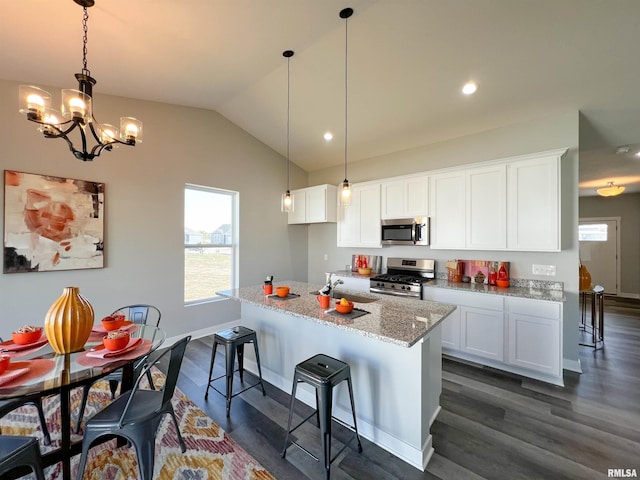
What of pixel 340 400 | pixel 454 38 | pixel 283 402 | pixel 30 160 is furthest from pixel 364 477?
pixel 30 160

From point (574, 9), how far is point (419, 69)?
120 centimetres

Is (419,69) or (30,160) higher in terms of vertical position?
(419,69)

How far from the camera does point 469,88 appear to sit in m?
3.01

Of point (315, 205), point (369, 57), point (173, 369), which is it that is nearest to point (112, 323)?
point (173, 369)

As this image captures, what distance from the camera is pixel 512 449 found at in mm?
1963

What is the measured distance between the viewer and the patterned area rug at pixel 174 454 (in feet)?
5.79

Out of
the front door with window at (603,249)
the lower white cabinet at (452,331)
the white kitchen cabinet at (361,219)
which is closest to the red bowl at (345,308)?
the lower white cabinet at (452,331)

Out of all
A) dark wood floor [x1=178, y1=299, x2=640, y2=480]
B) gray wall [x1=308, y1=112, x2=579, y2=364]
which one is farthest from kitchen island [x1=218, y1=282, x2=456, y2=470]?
gray wall [x1=308, y1=112, x2=579, y2=364]

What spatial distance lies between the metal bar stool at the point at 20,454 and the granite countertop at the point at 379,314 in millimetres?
1461

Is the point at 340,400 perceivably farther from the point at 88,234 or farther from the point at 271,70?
the point at 271,70

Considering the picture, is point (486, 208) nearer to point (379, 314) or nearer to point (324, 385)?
point (379, 314)

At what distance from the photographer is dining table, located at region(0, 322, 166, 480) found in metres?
1.40

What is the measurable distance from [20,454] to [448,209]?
4.21 meters

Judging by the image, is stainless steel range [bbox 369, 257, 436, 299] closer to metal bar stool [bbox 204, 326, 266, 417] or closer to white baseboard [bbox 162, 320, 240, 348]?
metal bar stool [bbox 204, 326, 266, 417]
